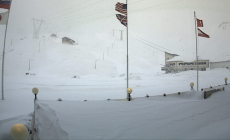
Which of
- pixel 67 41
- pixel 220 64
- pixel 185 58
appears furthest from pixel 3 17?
pixel 220 64

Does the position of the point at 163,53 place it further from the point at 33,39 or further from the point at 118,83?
the point at 33,39

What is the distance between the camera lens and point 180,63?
20.2 ft

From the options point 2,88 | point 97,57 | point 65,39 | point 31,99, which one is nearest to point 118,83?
point 97,57

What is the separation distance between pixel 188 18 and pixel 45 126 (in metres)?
6.40

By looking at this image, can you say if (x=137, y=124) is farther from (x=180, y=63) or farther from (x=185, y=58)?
(x=185, y=58)

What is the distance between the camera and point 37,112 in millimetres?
2334

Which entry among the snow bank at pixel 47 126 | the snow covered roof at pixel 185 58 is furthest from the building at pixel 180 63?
the snow bank at pixel 47 126

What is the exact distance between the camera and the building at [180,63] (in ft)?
19.6

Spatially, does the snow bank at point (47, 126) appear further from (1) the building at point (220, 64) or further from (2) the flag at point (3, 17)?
(1) the building at point (220, 64)

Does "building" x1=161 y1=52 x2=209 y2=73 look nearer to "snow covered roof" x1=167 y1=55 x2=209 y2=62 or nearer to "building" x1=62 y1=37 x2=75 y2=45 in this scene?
"snow covered roof" x1=167 y1=55 x2=209 y2=62

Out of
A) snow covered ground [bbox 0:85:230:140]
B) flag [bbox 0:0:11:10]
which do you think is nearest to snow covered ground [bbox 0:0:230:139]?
snow covered ground [bbox 0:85:230:140]

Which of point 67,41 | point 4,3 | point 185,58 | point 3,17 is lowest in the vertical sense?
point 185,58

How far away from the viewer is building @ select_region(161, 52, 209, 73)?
235 inches

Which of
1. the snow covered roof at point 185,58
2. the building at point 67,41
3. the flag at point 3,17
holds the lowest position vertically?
the snow covered roof at point 185,58
